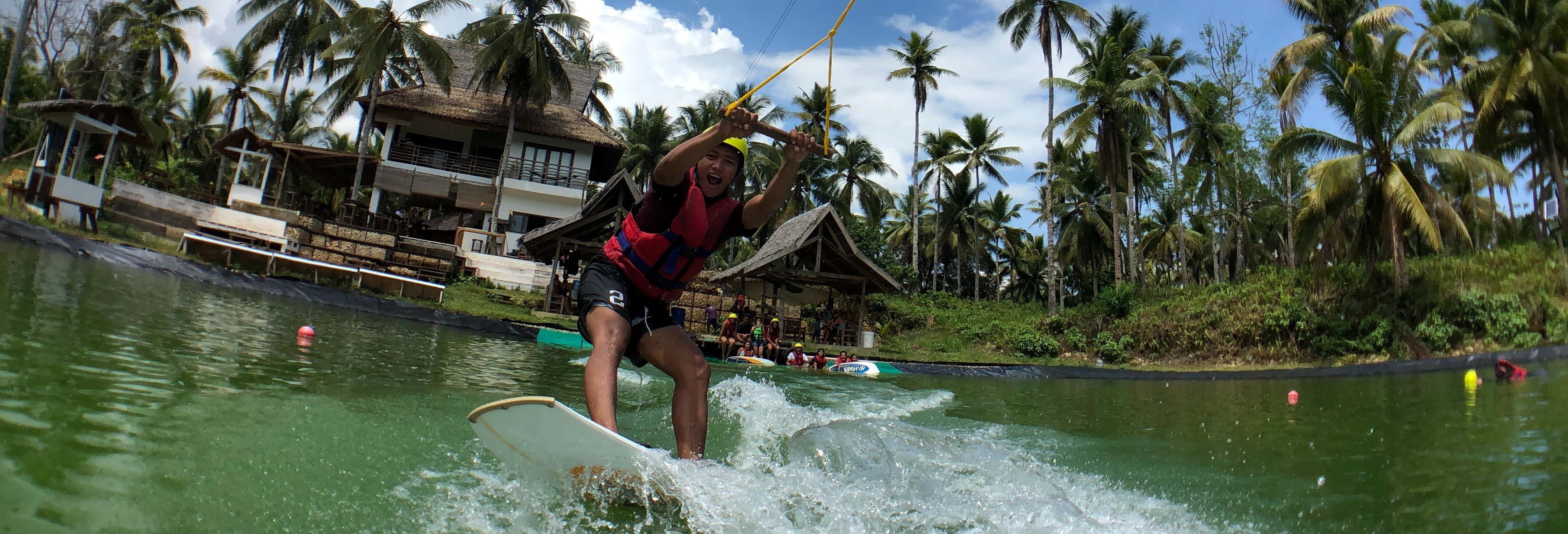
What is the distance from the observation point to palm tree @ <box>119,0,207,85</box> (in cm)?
2997

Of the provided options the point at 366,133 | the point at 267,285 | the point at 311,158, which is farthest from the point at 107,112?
the point at 267,285

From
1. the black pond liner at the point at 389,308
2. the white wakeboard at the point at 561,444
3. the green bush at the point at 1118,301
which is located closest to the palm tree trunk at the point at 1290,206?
the green bush at the point at 1118,301

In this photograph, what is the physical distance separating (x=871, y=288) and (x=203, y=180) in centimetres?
3940

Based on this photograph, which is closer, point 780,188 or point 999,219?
point 780,188

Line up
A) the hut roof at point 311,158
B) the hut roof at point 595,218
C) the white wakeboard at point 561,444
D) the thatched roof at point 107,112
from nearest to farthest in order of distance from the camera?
1. the white wakeboard at point 561,444
2. the hut roof at point 595,218
3. the thatched roof at point 107,112
4. the hut roof at point 311,158

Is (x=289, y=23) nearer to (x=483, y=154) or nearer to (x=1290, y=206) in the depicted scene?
(x=483, y=154)

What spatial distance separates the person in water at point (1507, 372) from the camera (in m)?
11.4

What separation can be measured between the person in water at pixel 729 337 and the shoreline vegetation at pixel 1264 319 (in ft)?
11.4

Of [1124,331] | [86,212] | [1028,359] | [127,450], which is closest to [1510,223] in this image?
[1124,331]

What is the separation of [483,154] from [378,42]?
6777 mm

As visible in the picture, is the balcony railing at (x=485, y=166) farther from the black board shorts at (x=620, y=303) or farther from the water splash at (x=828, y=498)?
the water splash at (x=828, y=498)

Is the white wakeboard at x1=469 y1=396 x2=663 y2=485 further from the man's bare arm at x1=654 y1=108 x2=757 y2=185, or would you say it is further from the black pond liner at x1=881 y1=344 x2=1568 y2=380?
the black pond liner at x1=881 y1=344 x2=1568 y2=380

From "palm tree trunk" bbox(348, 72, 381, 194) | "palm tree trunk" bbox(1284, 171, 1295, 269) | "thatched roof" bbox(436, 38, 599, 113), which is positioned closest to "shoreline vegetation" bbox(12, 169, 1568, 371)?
"palm tree trunk" bbox(1284, 171, 1295, 269)

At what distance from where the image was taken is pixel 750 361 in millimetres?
15555
